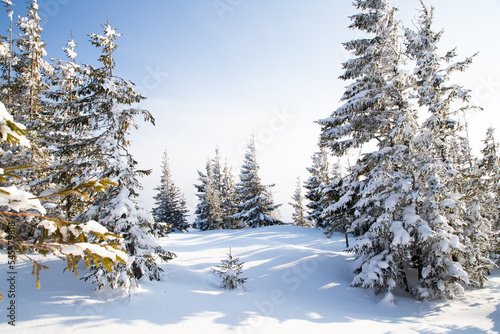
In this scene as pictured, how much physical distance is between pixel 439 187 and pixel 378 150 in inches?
115

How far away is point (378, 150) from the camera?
11719 millimetres

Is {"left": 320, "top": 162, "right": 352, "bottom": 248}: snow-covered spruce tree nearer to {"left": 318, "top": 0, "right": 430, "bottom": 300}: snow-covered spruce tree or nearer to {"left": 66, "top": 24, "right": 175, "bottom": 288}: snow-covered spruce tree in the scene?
{"left": 318, "top": 0, "right": 430, "bottom": 300}: snow-covered spruce tree

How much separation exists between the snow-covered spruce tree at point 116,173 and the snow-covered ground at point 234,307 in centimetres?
90

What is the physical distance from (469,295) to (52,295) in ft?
50.6

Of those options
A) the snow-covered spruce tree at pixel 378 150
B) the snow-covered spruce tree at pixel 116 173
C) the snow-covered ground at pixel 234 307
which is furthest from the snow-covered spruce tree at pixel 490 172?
the snow-covered spruce tree at pixel 116 173

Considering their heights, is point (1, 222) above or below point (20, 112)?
below

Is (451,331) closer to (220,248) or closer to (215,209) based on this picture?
(220,248)

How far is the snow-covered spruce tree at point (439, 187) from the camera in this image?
9602 mm

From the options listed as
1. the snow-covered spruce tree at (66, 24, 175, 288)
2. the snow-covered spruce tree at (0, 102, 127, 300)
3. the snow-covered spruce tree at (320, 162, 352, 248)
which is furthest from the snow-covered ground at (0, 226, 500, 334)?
the snow-covered spruce tree at (0, 102, 127, 300)

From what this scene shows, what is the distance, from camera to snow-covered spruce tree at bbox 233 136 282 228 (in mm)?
32469

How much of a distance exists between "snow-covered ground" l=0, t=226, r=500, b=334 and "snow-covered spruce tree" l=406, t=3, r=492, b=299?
113 cm

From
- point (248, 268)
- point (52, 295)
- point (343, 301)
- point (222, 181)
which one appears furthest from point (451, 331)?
point (222, 181)

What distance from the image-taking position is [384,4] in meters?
11.3

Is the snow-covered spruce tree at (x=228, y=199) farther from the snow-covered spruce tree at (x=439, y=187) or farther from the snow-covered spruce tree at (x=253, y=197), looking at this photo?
the snow-covered spruce tree at (x=439, y=187)
